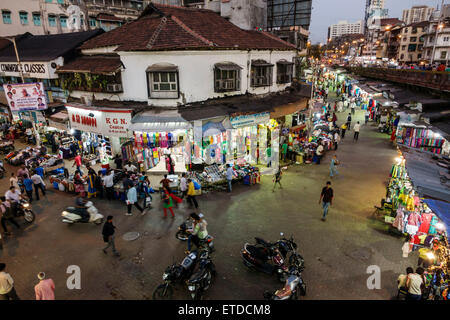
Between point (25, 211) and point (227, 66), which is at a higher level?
point (227, 66)

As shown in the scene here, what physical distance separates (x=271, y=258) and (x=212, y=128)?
8.74 metres

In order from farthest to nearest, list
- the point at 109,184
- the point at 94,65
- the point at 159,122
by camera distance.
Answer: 1. the point at 94,65
2. the point at 159,122
3. the point at 109,184

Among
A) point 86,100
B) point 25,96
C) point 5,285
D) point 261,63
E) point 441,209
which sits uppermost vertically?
point 261,63

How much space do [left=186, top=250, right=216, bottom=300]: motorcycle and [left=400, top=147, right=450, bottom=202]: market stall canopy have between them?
746cm

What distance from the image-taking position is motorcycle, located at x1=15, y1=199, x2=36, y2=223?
1209 cm

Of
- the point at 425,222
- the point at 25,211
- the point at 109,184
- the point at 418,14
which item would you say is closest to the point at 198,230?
the point at 109,184

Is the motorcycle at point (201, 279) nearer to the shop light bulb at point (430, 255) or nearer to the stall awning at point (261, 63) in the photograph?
the shop light bulb at point (430, 255)

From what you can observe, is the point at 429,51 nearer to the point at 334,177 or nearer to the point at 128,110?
the point at 334,177

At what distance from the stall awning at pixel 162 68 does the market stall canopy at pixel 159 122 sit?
8.10 ft

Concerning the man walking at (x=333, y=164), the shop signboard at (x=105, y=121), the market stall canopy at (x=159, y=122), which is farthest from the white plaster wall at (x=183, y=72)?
the man walking at (x=333, y=164)

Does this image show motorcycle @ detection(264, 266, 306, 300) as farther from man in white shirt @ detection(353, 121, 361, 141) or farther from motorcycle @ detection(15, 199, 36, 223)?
man in white shirt @ detection(353, 121, 361, 141)

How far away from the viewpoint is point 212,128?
15.5m

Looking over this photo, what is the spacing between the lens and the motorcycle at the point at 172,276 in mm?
7856

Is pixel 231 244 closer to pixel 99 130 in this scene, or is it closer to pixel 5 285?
pixel 5 285
